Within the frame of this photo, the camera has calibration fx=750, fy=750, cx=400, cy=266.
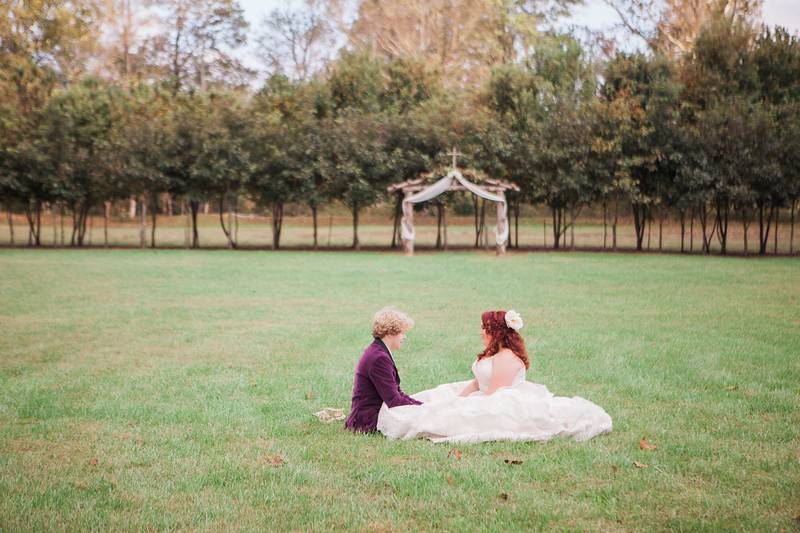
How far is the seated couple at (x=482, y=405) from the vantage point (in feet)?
18.9

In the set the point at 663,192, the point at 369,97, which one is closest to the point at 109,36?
the point at 369,97

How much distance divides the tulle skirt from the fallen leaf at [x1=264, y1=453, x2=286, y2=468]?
0.91 m

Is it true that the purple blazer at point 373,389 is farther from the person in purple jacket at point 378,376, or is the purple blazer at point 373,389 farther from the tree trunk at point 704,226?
the tree trunk at point 704,226

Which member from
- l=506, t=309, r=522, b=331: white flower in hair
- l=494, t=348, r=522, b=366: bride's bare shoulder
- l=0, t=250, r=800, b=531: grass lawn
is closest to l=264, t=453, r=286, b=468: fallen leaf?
l=0, t=250, r=800, b=531: grass lawn

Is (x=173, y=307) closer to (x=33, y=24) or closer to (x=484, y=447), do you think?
(x=484, y=447)

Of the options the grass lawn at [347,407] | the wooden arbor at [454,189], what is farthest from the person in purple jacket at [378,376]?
the wooden arbor at [454,189]

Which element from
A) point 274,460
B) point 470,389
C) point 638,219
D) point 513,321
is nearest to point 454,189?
point 638,219

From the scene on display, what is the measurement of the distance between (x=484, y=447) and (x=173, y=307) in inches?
386

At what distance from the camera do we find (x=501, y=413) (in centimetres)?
579

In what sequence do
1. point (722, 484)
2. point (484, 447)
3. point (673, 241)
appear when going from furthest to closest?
point (673, 241), point (484, 447), point (722, 484)

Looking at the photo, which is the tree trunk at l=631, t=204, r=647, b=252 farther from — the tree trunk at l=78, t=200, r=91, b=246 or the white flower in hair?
the white flower in hair

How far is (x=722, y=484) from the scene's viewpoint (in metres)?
4.81

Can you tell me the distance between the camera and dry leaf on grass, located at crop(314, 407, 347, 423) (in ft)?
21.1

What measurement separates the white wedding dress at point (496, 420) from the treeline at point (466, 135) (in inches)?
1101
